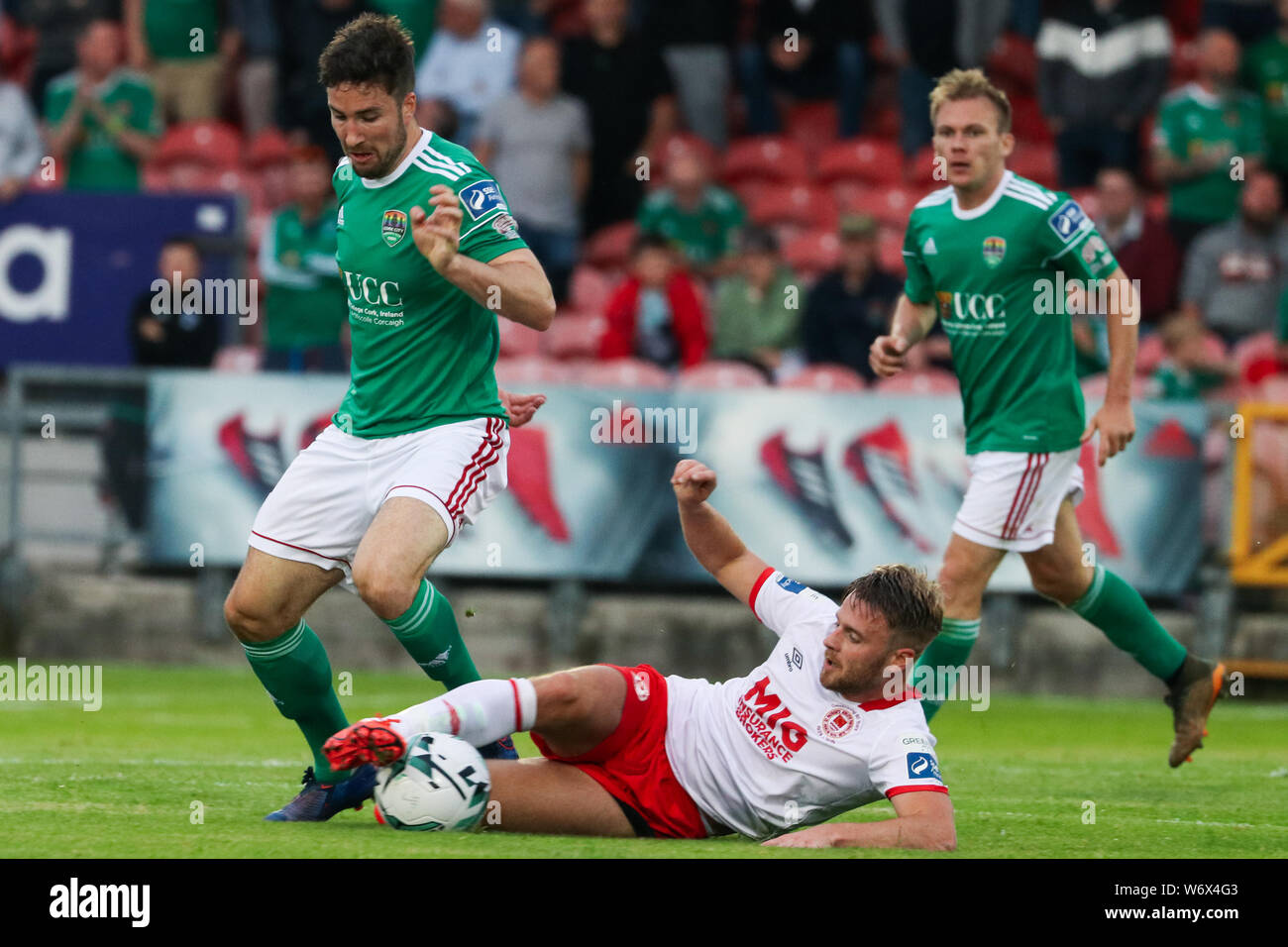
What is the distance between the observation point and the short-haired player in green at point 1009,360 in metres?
7.96

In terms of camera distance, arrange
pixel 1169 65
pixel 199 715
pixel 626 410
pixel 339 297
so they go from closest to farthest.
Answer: pixel 199 715, pixel 626 410, pixel 339 297, pixel 1169 65

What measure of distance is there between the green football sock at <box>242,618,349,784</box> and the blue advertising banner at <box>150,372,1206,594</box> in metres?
5.43

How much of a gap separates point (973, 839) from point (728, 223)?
8.60m

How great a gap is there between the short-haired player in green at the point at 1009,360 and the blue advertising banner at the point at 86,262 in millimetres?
6869

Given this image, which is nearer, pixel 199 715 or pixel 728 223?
pixel 199 715

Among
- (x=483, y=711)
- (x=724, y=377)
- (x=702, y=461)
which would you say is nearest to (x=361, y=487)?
(x=483, y=711)

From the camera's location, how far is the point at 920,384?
12.5 m

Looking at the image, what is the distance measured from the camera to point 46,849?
5.72 meters

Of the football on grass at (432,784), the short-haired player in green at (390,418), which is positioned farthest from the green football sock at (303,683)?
the football on grass at (432,784)

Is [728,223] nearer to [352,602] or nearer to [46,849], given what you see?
[352,602]

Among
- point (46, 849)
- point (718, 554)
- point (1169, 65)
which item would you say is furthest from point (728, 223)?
point (46, 849)

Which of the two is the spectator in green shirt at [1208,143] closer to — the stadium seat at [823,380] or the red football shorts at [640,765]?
the stadium seat at [823,380]

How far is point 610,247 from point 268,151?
9.77ft

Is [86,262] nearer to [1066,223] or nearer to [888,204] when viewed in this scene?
[888,204]
